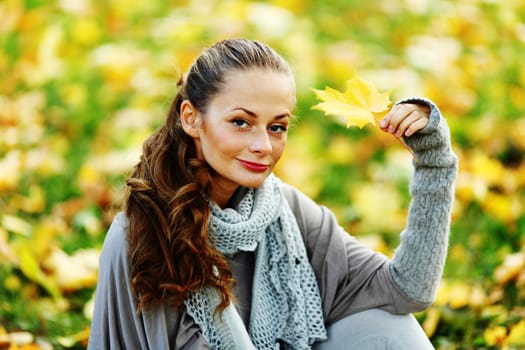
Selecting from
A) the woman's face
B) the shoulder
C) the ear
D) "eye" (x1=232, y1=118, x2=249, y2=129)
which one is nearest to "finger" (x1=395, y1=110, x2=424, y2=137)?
the woman's face

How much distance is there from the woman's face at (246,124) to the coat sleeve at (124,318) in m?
0.31

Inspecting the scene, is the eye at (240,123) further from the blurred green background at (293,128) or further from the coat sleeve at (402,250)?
the blurred green background at (293,128)

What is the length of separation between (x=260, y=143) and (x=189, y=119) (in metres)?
0.22

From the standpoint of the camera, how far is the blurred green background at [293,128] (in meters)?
2.98

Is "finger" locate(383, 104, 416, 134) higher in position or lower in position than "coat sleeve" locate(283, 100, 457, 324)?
higher

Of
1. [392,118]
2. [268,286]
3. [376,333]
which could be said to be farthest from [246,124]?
[376,333]

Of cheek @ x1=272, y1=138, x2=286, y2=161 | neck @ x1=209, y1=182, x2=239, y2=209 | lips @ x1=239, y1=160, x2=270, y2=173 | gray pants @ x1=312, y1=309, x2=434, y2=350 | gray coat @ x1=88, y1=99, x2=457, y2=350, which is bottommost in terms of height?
gray pants @ x1=312, y1=309, x2=434, y2=350

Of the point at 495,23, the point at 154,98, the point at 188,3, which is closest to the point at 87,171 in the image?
the point at 154,98

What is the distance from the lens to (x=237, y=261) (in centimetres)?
229

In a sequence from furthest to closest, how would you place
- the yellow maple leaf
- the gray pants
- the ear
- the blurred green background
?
the blurred green background → the gray pants → the ear → the yellow maple leaf

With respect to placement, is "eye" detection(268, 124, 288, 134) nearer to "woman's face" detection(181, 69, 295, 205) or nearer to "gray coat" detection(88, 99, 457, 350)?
"woman's face" detection(181, 69, 295, 205)

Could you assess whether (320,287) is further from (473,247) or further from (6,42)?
(6,42)

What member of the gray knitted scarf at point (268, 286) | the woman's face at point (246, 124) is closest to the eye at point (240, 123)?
the woman's face at point (246, 124)

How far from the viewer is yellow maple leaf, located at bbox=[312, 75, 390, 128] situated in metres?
1.99
